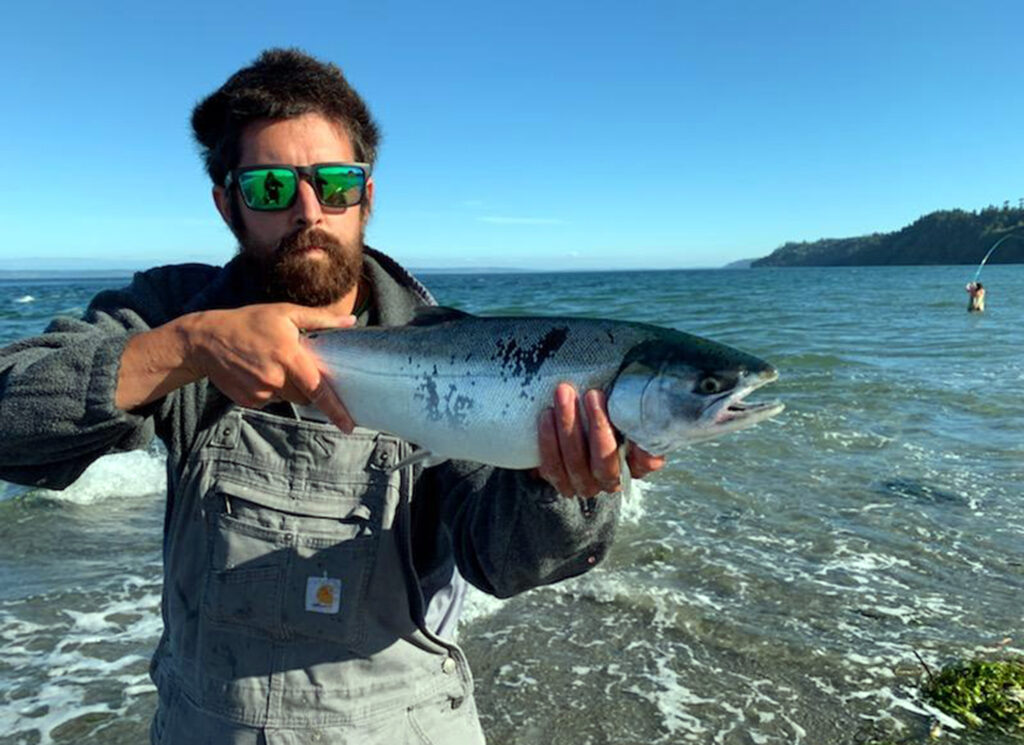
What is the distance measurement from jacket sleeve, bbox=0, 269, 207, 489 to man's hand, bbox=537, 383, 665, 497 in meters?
1.33

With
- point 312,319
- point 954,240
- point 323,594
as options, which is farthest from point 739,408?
point 954,240

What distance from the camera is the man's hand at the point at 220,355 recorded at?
2311 millimetres

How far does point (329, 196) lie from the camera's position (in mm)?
3002

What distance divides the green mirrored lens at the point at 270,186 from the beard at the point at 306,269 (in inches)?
5.4

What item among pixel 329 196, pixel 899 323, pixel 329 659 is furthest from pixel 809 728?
pixel 899 323

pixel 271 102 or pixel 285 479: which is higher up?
pixel 271 102

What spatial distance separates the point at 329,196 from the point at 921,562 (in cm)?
686

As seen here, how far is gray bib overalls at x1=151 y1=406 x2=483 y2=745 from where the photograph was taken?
2.58 meters

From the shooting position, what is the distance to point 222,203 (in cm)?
314

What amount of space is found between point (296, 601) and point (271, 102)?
195 centimetres

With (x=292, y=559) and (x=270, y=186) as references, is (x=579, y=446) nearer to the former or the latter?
(x=292, y=559)

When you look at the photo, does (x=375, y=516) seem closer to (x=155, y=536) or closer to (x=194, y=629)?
(x=194, y=629)

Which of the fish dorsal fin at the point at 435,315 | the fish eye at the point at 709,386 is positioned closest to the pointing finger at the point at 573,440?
the fish eye at the point at 709,386

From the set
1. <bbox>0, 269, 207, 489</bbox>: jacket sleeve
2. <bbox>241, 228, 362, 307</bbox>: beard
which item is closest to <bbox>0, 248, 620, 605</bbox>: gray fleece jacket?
<bbox>0, 269, 207, 489</bbox>: jacket sleeve
